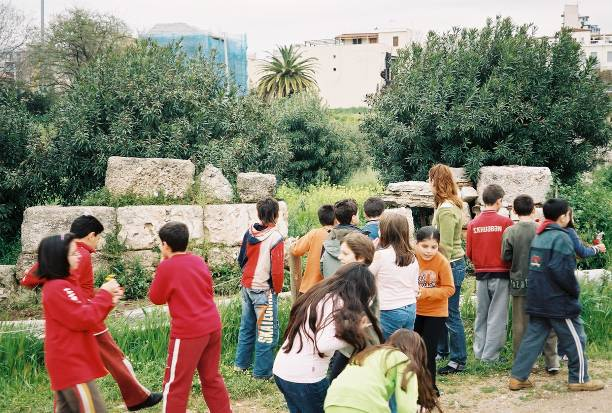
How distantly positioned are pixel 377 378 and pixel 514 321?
3.21 metres

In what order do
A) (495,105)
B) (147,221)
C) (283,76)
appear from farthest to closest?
(283,76) → (495,105) → (147,221)

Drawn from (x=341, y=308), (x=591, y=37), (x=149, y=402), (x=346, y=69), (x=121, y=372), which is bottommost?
(x=149, y=402)

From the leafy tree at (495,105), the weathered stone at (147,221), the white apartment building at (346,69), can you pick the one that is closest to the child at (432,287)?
the weathered stone at (147,221)

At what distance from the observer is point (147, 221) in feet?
28.3

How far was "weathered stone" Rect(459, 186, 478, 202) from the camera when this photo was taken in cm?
995

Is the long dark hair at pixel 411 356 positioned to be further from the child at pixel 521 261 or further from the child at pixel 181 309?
the child at pixel 521 261

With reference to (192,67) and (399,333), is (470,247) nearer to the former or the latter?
(399,333)

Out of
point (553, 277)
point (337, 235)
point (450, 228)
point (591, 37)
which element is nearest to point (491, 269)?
point (450, 228)

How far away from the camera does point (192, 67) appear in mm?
11375

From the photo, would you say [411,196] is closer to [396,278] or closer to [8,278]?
[396,278]

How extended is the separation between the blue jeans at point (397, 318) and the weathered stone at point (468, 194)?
529 cm

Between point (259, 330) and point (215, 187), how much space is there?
3.91 m

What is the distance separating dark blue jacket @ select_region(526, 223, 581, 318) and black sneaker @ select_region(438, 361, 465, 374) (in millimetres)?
940

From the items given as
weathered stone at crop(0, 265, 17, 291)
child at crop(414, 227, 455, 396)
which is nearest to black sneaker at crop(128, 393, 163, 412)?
child at crop(414, 227, 455, 396)
